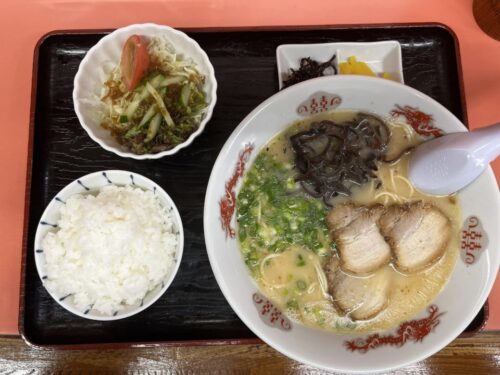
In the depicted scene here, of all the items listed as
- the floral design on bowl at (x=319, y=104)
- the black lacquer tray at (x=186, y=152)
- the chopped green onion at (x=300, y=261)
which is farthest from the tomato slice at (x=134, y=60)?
the chopped green onion at (x=300, y=261)

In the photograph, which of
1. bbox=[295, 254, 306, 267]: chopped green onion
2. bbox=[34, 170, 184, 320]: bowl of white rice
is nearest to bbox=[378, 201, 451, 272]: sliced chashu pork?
bbox=[295, 254, 306, 267]: chopped green onion

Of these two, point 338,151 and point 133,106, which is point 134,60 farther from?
point 338,151

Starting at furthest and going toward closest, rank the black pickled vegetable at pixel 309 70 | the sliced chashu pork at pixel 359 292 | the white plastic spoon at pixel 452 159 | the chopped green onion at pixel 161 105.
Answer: the black pickled vegetable at pixel 309 70, the chopped green onion at pixel 161 105, the sliced chashu pork at pixel 359 292, the white plastic spoon at pixel 452 159

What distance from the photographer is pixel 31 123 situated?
7.32 ft

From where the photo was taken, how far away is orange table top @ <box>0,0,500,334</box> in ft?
7.91

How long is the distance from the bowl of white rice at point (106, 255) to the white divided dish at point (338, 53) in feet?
2.82

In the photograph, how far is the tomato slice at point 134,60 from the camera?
6.88 ft

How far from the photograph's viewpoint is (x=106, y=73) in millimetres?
2213

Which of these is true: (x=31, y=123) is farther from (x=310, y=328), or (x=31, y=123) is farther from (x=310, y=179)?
(x=310, y=328)

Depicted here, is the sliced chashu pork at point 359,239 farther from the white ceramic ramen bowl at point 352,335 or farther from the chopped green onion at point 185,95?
the chopped green onion at point 185,95

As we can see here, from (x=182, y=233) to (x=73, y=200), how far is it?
1.66 feet

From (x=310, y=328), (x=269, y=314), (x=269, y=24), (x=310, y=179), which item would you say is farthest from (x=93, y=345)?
(x=269, y=24)

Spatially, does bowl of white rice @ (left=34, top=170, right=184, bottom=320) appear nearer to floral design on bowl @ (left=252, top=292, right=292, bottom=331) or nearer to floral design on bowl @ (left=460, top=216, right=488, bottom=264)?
floral design on bowl @ (left=252, top=292, right=292, bottom=331)

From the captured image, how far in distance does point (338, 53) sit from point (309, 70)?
170 millimetres
